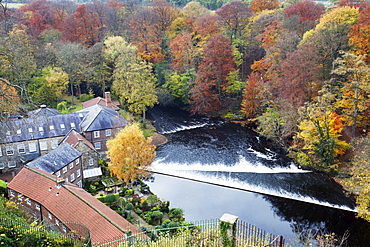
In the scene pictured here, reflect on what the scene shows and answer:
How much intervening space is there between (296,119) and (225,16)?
94.7ft

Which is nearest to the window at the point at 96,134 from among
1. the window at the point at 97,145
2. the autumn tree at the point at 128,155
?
the window at the point at 97,145

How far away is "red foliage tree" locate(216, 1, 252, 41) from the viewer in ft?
192

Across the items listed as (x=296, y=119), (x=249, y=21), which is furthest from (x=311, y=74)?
(x=249, y=21)

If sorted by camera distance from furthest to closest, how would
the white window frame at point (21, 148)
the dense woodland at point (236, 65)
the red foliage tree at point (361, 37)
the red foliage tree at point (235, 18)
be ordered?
the red foliage tree at point (235, 18) → the red foliage tree at point (361, 37) → the white window frame at point (21, 148) → the dense woodland at point (236, 65)

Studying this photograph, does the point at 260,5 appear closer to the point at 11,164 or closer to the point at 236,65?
the point at 236,65

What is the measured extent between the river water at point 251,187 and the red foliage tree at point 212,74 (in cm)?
1014

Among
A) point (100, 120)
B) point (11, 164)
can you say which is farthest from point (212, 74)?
point (11, 164)

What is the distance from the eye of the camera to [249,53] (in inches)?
2224

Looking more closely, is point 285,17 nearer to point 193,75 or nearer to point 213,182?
point 193,75

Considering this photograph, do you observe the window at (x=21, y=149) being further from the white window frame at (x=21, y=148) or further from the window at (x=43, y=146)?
the window at (x=43, y=146)

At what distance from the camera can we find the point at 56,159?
2916cm

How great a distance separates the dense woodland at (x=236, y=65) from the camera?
34.6m

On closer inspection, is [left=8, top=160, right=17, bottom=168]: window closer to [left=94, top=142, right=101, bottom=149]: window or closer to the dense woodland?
the dense woodland

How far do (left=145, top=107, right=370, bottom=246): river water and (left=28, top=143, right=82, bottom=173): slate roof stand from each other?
8897 mm
